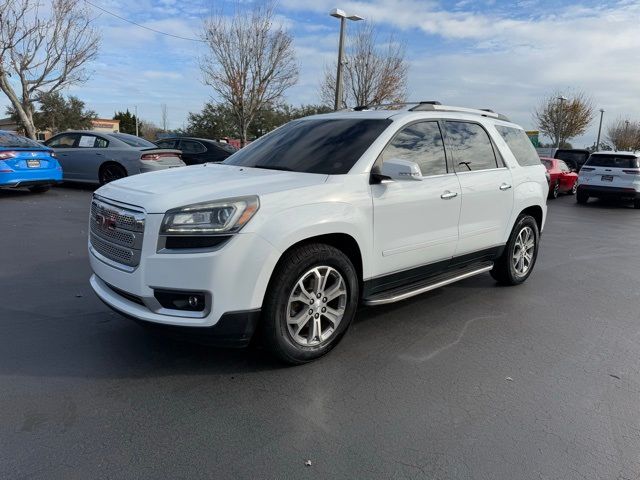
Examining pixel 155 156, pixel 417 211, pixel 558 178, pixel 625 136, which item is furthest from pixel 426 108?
pixel 625 136

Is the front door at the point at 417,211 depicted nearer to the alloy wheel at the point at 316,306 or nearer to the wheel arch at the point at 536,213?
the alloy wheel at the point at 316,306

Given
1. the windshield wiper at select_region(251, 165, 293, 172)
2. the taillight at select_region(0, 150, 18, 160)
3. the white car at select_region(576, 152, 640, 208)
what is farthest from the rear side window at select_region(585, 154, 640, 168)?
the taillight at select_region(0, 150, 18, 160)

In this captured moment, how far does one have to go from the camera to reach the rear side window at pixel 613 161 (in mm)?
14852

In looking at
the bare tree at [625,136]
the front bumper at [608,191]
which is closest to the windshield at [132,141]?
the front bumper at [608,191]

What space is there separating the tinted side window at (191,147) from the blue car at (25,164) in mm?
4666

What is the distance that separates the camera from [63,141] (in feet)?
42.9

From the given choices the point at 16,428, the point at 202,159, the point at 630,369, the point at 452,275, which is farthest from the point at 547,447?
the point at 202,159

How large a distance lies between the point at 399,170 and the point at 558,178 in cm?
1610

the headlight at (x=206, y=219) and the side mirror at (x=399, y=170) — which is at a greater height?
the side mirror at (x=399, y=170)

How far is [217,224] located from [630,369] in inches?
121

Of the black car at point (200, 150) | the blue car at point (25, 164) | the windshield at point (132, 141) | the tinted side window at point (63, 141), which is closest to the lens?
the blue car at point (25, 164)

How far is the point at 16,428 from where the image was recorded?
8.65 feet

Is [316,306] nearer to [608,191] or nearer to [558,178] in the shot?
[608,191]

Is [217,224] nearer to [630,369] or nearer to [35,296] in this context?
[35,296]
